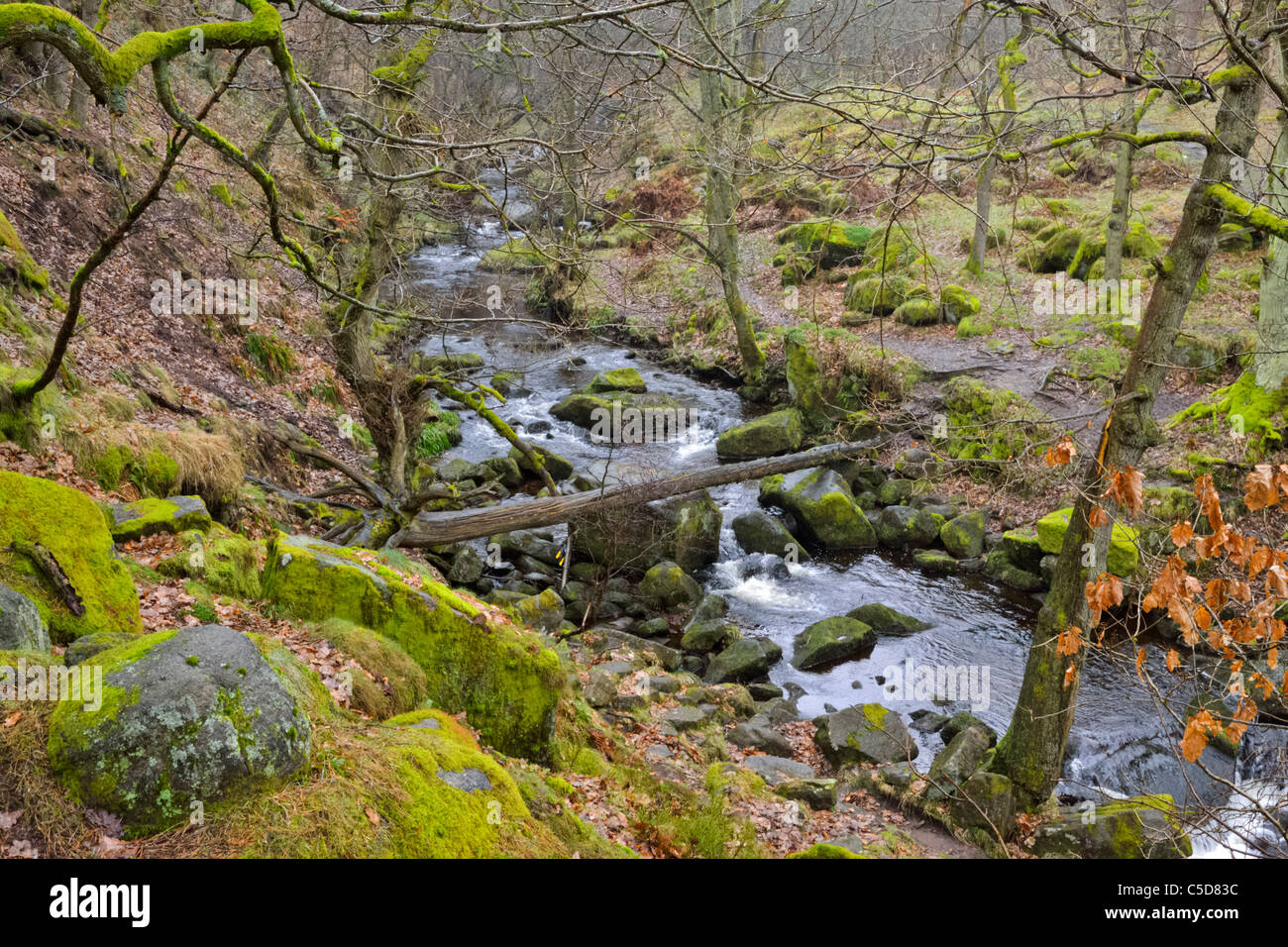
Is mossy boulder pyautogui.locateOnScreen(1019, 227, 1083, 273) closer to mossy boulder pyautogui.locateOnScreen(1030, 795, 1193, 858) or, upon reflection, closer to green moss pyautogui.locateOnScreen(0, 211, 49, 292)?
mossy boulder pyautogui.locateOnScreen(1030, 795, 1193, 858)

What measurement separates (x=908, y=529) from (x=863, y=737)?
5874 millimetres

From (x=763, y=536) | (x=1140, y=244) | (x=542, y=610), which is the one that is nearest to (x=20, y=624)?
(x=542, y=610)

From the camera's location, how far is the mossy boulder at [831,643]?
35.2 ft

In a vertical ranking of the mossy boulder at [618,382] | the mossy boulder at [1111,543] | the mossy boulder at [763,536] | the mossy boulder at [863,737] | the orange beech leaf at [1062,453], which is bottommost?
the mossy boulder at [863,737]

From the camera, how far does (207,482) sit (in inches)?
344

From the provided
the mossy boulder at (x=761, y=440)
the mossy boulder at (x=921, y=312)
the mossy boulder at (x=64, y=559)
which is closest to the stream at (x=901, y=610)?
the mossy boulder at (x=761, y=440)

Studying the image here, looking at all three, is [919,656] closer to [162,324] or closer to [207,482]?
[207,482]

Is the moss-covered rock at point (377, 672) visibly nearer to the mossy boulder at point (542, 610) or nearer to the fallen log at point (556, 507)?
the fallen log at point (556, 507)

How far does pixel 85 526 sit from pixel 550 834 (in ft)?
11.4

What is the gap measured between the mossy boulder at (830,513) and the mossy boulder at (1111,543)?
275 cm

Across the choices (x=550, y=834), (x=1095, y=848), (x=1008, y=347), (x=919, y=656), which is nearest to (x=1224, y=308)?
(x=1008, y=347)

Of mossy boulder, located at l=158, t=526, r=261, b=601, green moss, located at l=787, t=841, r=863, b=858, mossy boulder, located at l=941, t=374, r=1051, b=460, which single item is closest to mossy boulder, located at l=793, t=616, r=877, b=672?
mossy boulder, located at l=941, t=374, r=1051, b=460

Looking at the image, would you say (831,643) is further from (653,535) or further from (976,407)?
(976,407)

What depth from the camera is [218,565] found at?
640 centimetres
